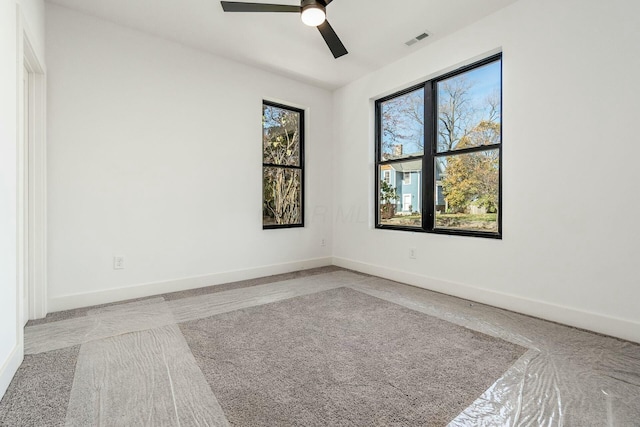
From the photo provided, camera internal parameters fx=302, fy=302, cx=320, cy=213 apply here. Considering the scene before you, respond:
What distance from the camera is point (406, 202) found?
12.5ft

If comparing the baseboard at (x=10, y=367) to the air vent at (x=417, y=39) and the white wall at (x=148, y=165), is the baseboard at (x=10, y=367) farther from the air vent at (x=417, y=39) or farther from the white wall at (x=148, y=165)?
the air vent at (x=417, y=39)

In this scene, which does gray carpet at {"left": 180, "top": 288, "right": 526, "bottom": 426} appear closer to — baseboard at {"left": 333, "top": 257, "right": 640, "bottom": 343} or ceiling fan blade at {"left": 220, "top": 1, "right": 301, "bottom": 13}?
baseboard at {"left": 333, "top": 257, "right": 640, "bottom": 343}

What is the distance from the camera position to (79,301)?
9.05ft

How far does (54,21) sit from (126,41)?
536 millimetres

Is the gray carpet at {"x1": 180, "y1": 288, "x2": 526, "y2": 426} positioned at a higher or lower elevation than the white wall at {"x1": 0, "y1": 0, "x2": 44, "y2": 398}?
lower

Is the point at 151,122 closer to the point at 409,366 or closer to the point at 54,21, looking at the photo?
the point at 54,21

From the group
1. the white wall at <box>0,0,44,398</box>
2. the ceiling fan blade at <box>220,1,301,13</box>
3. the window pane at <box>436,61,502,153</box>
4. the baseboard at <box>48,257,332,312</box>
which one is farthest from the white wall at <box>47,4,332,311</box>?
the window pane at <box>436,61,502,153</box>

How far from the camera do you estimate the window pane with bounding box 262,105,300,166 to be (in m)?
4.09

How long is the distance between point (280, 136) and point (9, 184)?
2.97m

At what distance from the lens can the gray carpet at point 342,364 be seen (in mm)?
1391

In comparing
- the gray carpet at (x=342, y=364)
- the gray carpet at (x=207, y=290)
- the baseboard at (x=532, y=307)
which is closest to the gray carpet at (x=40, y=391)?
the gray carpet at (x=342, y=364)

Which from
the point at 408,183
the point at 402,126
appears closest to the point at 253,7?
the point at 402,126

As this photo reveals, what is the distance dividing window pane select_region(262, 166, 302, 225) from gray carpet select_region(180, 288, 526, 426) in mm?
1681

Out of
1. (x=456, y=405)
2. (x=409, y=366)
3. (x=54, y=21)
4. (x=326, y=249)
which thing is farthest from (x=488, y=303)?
(x=54, y=21)
